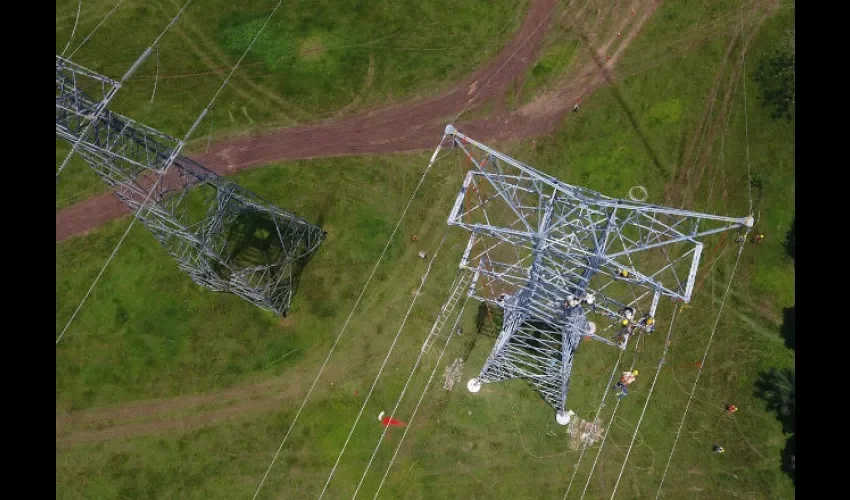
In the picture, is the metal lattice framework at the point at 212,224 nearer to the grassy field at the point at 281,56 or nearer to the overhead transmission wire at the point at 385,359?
the grassy field at the point at 281,56

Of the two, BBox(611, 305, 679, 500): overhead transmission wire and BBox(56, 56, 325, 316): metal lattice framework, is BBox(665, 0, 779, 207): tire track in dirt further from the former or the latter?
BBox(56, 56, 325, 316): metal lattice framework

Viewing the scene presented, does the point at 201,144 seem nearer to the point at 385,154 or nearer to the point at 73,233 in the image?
the point at 73,233

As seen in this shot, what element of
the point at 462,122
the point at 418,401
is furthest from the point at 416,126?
the point at 418,401

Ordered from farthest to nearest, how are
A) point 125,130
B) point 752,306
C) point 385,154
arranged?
point 385,154 → point 752,306 → point 125,130

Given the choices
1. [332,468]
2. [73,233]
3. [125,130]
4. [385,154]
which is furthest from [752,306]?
[73,233]

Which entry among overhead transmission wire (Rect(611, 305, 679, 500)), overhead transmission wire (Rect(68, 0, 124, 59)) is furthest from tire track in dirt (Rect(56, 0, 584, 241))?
overhead transmission wire (Rect(611, 305, 679, 500))
